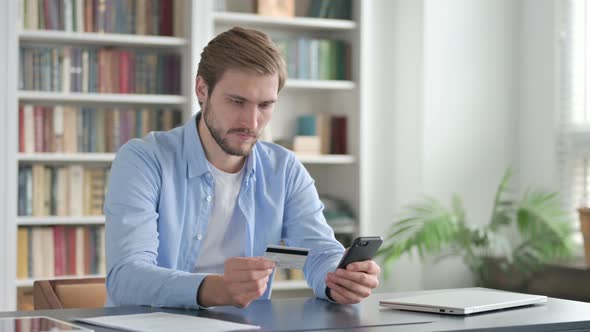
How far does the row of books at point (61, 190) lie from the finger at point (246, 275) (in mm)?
2696

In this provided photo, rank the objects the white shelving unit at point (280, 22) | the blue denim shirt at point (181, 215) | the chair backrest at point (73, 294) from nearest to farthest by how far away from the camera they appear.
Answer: the blue denim shirt at point (181, 215)
the chair backrest at point (73, 294)
the white shelving unit at point (280, 22)

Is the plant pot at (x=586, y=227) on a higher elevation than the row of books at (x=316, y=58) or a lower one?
lower

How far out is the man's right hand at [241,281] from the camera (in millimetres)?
1752

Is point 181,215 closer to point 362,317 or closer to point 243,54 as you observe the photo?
point 243,54

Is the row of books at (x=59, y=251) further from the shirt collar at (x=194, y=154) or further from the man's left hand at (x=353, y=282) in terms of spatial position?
the man's left hand at (x=353, y=282)

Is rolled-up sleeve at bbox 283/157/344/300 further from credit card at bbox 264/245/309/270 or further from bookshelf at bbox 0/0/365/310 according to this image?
bookshelf at bbox 0/0/365/310

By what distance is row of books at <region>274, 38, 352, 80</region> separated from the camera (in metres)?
4.63

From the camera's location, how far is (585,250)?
4.16 m

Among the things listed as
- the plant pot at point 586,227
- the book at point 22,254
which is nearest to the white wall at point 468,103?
the plant pot at point 586,227

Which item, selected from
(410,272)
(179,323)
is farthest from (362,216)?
(179,323)

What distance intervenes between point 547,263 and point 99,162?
2.19 metres

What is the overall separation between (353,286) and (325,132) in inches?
110

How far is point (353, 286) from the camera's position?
2002 mm

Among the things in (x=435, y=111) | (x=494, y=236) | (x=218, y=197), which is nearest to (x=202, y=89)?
(x=218, y=197)
